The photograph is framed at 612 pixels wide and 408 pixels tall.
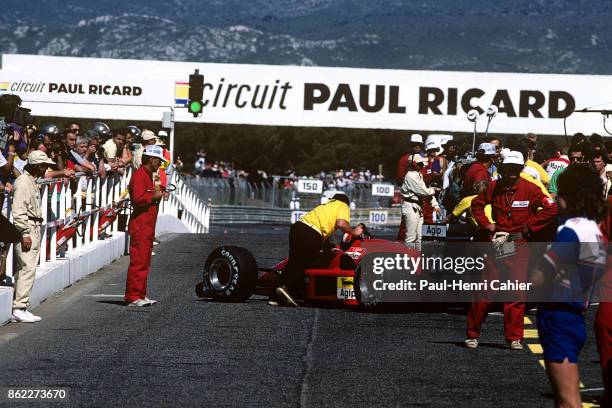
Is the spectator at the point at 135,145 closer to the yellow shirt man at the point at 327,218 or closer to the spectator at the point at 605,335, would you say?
the yellow shirt man at the point at 327,218

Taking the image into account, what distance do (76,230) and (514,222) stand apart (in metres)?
7.39

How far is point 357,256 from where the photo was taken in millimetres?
16328

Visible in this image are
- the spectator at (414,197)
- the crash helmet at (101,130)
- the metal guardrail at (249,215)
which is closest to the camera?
the spectator at (414,197)

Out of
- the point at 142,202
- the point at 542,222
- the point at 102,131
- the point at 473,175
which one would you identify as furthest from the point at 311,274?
the point at 102,131

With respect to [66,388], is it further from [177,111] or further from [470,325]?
[177,111]

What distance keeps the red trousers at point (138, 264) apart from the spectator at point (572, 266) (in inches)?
324

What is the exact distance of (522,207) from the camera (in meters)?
13.8

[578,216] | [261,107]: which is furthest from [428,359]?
[261,107]

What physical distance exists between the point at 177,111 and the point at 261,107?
257cm

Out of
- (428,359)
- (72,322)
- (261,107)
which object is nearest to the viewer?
(428,359)

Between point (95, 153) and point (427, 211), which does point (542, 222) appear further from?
point (95, 153)

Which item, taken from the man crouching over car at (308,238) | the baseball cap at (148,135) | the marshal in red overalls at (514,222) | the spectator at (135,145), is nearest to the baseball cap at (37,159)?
the man crouching over car at (308,238)

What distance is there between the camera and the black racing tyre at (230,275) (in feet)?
55.0

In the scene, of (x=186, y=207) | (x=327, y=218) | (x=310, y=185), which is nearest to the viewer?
(x=327, y=218)
